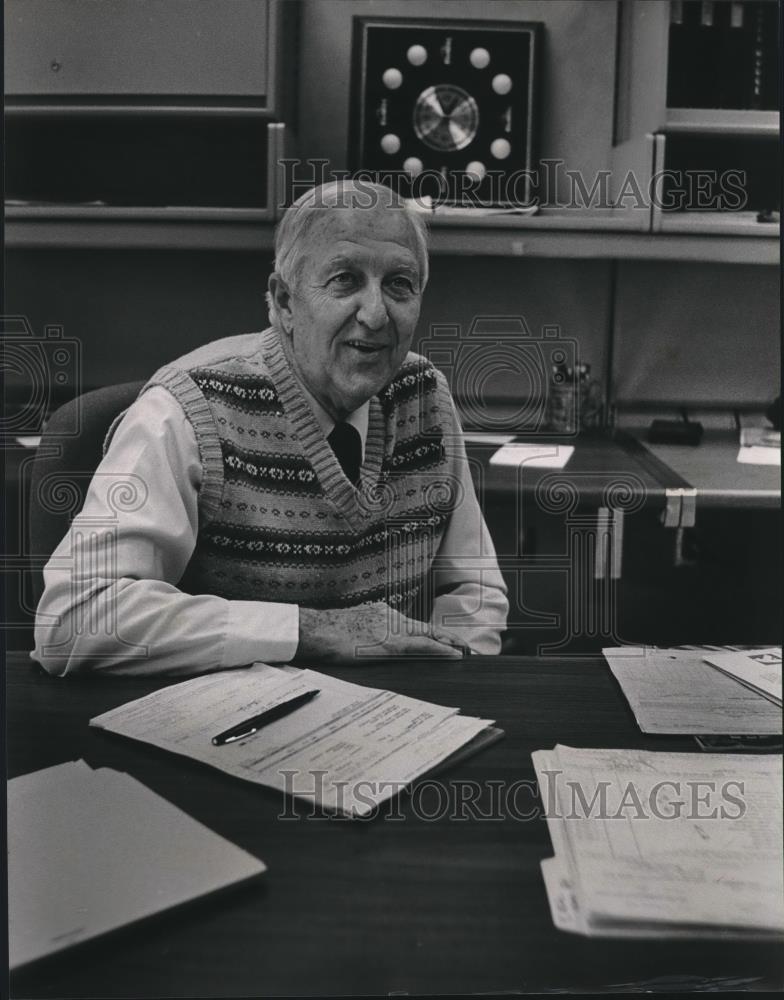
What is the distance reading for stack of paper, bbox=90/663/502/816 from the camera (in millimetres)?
798

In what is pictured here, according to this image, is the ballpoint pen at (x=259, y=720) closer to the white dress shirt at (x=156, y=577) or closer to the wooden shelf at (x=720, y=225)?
the white dress shirt at (x=156, y=577)

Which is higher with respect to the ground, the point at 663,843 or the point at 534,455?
the point at 534,455

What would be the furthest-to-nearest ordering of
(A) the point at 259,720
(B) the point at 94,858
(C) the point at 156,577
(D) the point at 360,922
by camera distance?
(C) the point at 156,577
(A) the point at 259,720
(B) the point at 94,858
(D) the point at 360,922

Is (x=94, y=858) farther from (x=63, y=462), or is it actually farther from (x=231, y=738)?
(x=63, y=462)

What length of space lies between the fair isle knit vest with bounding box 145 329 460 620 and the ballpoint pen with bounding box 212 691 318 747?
14cm

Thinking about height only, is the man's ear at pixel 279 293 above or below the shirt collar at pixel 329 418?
above

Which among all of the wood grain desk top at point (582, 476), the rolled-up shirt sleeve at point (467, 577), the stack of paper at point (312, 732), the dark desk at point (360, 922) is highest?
the wood grain desk top at point (582, 476)

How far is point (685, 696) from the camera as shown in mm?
949

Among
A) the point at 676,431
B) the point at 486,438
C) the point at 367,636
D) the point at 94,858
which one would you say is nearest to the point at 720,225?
the point at 676,431

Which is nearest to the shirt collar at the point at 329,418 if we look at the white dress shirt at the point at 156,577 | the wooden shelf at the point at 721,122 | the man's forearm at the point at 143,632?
the white dress shirt at the point at 156,577

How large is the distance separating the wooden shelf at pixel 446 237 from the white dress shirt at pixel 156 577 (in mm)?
168

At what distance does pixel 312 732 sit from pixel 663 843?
325 mm

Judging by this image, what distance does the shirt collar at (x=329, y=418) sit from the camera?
3.33ft

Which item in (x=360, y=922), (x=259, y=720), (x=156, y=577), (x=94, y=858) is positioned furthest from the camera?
(x=156, y=577)
